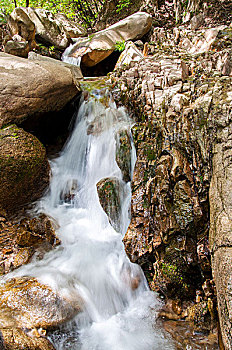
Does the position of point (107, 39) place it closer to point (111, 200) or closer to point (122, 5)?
point (122, 5)

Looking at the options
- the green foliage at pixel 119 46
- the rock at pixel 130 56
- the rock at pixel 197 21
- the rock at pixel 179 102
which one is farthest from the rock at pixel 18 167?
the rock at pixel 197 21

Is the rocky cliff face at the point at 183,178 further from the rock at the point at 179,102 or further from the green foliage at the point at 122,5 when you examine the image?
the green foliage at the point at 122,5

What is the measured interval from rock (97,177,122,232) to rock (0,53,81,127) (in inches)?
105

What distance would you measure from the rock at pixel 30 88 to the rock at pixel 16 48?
2.98 m

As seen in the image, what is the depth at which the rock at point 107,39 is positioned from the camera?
9852 mm

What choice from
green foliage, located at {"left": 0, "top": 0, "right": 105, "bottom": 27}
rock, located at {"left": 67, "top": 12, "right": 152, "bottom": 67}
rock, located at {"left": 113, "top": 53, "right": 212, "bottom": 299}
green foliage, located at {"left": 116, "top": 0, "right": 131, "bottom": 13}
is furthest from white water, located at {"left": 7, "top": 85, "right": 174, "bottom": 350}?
green foliage, located at {"left": 0, "top": 0, "right": 105, "bottom": 27}

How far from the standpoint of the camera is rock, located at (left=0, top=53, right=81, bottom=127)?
4.91m

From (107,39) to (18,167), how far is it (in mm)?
8320

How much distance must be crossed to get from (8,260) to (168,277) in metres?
2.87

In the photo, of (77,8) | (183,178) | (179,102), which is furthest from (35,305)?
(77,8)

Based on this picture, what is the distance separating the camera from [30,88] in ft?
17.1

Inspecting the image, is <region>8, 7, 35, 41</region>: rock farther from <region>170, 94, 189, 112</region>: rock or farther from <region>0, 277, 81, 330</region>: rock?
<region>0, 277, 81, 330</region>: rock

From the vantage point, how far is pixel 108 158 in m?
5.82

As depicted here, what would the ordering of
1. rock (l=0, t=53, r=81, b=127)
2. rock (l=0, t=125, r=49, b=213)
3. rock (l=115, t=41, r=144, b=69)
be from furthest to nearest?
rock (l=115, t=41, r=144, b=69)
rock (l=0, t=53, r=81, b=127)
rock (l=0, t=125, r=49, b=213)
